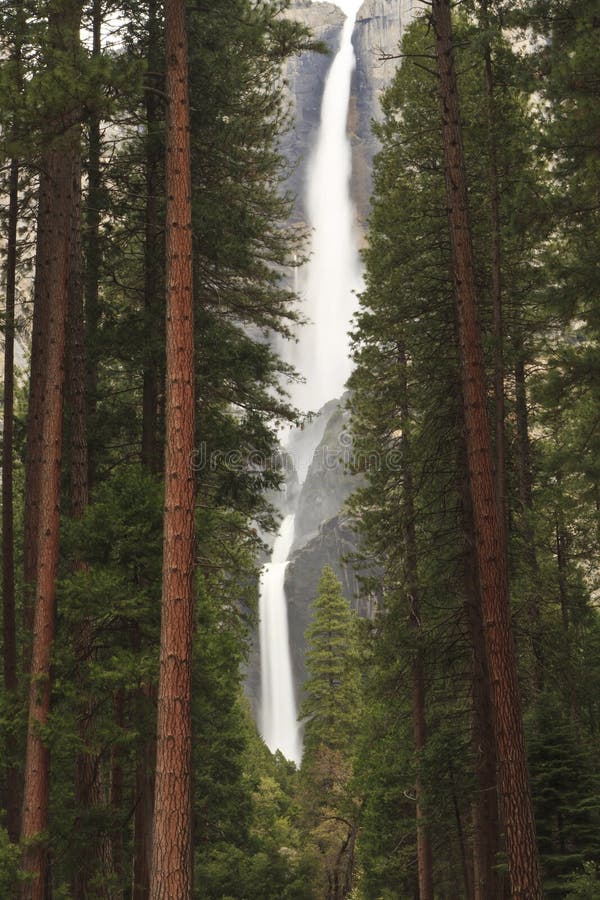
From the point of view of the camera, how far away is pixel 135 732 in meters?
6.92

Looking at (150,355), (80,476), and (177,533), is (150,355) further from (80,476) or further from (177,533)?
(177,533)

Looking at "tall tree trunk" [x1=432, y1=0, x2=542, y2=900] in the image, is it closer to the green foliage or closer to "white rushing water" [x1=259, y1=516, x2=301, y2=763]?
the green foliage

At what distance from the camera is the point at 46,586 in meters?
7.63

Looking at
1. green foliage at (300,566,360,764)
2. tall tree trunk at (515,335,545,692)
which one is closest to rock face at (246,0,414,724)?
green foliage at (300,566,360,764)

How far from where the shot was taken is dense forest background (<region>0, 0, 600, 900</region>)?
23.8 ft

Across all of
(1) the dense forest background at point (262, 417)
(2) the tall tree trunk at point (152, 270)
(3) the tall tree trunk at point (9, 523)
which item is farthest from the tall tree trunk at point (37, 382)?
(2) the tall tree trunk at point (152, 270)

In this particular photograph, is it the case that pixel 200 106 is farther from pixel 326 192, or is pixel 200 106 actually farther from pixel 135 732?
pixel 326 192

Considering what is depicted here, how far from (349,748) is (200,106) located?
70.1ft

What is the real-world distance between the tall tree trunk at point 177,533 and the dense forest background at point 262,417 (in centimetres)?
15

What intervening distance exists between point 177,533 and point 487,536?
275 cm

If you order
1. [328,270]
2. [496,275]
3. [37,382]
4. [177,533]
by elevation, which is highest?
[328,270]

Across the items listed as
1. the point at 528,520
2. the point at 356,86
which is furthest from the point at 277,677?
the point at 356,86

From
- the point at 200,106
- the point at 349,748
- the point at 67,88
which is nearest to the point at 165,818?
the point at 67,88

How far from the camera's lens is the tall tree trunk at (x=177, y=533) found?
573 centimetres
